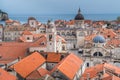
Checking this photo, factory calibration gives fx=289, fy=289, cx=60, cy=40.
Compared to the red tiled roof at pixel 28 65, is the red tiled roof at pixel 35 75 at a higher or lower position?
lower

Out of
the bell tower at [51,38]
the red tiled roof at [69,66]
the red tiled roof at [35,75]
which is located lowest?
the red tiled roof at [35,75]

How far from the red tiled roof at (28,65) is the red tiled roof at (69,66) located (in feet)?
13.8

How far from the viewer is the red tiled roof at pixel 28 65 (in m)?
40.9

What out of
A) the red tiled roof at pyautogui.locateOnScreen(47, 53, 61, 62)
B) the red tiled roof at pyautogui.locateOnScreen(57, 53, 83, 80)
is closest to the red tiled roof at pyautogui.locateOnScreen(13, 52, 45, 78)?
the red tiled roof at pyautogui.locateOnScreen(47, 53, 61, 62)

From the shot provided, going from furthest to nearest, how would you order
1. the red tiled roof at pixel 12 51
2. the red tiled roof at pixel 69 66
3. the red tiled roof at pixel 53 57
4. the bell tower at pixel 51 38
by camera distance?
the bell tower at pixel 51 38, the red tiled roof at pixel 12 51, the red tiled roof at pixel 53 57, the red tiled roof at pixel 69 66

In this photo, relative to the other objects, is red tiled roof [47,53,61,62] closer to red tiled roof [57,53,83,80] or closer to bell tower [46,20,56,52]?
red tiled roof [57,53,83,80]

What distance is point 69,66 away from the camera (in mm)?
42000

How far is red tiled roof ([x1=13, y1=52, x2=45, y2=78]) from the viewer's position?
134ft

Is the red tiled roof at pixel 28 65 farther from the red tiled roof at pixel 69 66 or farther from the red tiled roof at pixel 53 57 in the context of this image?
the red tiled roof at pixel 69 66

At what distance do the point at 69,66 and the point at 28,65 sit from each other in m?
6.17

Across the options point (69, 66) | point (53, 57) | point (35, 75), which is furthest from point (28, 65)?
point (53, 57)

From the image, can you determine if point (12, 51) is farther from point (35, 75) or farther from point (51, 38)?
point (35, 75)

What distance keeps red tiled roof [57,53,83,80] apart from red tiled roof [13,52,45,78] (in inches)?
165

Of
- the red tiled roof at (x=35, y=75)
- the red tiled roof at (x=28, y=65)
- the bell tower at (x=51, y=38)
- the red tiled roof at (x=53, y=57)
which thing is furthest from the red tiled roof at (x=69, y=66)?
the bell tower at (x=51, y=38)
